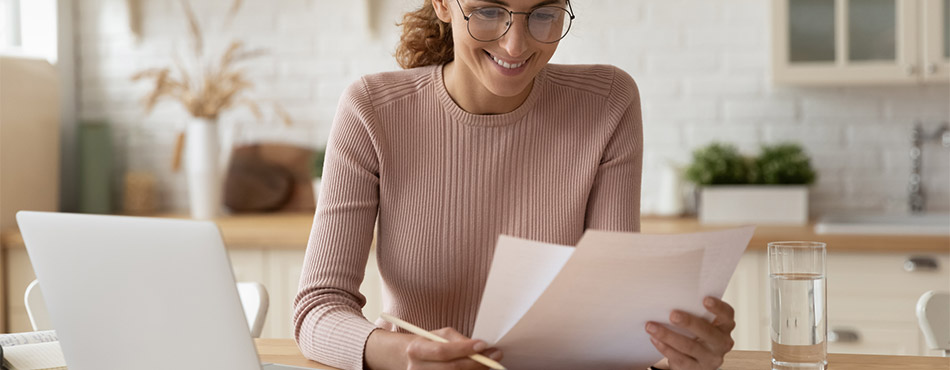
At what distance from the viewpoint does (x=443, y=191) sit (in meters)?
1.59

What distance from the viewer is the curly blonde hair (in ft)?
5.55

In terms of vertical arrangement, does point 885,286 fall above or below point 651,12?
below

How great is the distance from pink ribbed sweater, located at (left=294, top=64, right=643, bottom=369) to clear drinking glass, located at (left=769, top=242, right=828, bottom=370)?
1.15 feet

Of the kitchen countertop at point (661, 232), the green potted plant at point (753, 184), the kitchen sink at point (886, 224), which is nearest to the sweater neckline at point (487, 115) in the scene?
the kitchen countertop at point (661, 232)

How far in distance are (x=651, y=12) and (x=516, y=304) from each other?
2.45m

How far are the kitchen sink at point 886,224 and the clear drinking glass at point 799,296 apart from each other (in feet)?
5.64

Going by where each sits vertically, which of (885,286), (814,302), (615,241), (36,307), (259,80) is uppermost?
(259,80)

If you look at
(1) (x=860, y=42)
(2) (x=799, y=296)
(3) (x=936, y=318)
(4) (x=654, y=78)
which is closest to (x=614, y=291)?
(2) (x=799, y=296)

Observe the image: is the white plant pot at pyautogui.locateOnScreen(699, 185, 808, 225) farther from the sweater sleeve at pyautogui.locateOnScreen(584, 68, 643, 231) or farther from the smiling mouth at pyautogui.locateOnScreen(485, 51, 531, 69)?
the smiling mouth at pyautogui.locateOnScreen(485, 51, 531, 69)

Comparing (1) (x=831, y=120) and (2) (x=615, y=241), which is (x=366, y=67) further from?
(2) (x=615, y=241)

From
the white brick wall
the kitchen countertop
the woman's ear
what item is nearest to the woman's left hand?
the woman's ear

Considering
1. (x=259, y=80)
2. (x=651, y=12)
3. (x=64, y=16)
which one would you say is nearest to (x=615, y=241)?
(x=651, y=12)

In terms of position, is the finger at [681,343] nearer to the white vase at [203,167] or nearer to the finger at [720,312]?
the finger at [720,312]

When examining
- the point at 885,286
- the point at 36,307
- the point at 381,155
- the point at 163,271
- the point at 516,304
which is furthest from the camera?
the point at 885,286
